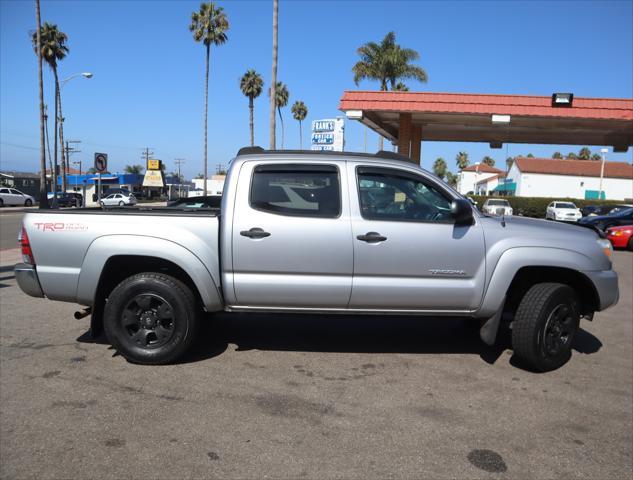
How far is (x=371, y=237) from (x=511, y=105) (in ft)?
47.4

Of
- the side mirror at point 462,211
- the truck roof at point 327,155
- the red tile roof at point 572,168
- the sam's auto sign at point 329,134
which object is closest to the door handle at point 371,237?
the side mirror at point 462,211

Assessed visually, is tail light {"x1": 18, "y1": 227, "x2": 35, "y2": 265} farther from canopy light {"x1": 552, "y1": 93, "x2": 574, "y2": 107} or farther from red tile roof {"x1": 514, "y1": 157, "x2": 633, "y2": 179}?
red tile roof {"x1": 514, "y1": 157, "x2": 633, "y2": 179}

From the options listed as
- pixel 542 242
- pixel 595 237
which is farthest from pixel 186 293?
pixel 595 237

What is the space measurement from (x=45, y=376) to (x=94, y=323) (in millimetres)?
588

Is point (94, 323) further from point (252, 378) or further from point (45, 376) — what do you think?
point (252, 378)

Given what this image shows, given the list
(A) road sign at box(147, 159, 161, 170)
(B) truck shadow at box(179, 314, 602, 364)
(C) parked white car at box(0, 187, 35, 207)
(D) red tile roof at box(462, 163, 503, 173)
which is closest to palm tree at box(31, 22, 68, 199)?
(C) parked white car at box(0, 187, 35, 207)

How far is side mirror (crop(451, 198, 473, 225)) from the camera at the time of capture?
14.5 ft

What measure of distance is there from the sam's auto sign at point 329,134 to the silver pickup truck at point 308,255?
36.7 feet

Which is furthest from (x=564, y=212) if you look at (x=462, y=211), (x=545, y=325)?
(x=462, y=211)

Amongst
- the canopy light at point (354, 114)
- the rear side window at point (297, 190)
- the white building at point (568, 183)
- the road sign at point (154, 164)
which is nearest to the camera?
the rear side window at point (297, 190)

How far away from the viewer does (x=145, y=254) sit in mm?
4512

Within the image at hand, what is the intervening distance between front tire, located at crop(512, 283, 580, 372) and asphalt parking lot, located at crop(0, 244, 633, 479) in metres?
0.18

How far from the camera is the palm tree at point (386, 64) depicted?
104 ft

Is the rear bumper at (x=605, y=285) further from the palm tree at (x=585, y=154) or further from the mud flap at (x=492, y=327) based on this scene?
the palm tree at (x=585, y=154)
